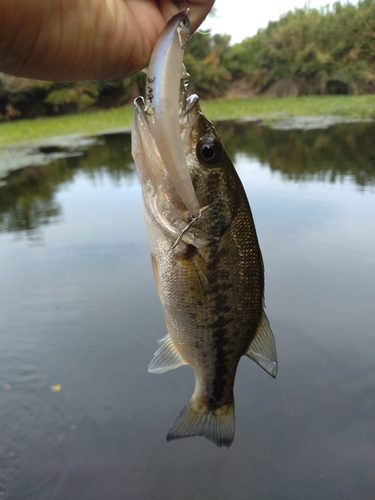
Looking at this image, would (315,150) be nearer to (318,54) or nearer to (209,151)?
(209,151)

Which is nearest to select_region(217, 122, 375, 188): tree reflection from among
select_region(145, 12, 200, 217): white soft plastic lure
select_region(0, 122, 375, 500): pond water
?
select_region(0, 122, 375, 500): pond water

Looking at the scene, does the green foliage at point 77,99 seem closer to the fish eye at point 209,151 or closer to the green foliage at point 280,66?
the green foliage at point 280,66

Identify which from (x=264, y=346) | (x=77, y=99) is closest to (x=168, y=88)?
(x=264, y=346)

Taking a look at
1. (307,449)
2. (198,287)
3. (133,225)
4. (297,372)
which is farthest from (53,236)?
(198,287)

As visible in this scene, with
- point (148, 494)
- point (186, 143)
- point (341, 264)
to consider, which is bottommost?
point (148, 494)

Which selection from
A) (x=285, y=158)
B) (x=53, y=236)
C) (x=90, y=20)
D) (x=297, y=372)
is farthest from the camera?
(x=285, y=158)

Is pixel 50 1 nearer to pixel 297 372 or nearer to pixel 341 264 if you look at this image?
pixel 297 372
